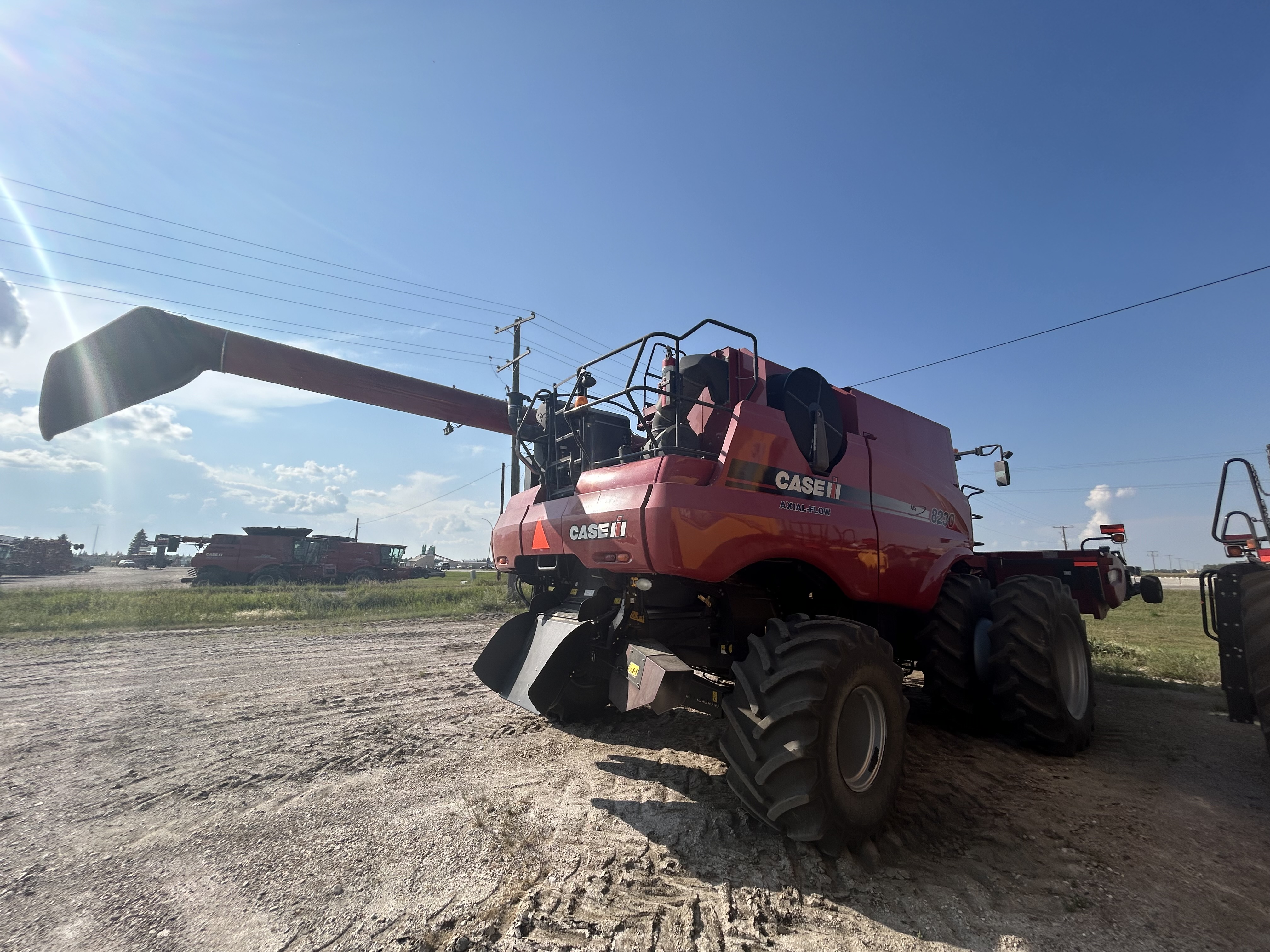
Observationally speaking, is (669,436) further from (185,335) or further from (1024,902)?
(185,335)

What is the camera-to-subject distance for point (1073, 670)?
541 cm

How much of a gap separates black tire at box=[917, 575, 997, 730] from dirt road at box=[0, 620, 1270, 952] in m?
0.29

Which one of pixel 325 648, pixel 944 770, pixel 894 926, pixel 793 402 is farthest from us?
pixel 325 648

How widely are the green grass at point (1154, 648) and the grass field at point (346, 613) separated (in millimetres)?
28

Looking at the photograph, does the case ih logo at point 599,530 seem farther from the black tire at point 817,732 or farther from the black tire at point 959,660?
the black tire at point 959,660

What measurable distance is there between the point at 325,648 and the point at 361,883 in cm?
764

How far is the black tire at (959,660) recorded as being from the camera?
16.6ft

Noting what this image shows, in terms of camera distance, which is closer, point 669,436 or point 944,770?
point 669,436

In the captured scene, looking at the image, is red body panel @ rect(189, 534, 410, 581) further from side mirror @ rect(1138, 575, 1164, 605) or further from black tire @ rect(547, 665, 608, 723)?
side mirror @ rect(1138, 575, 1164, 605)

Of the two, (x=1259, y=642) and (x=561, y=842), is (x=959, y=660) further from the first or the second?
(x=561, y=842)

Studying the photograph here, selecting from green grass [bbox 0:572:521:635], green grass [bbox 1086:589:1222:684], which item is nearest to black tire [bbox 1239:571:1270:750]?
green grass [bbox 1086:589:1222:684]

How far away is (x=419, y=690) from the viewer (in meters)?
6.58

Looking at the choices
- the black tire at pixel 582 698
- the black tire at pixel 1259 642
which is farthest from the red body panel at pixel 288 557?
the black tire at pixel 1259 642

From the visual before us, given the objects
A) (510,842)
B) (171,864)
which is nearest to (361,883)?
(510,842)
